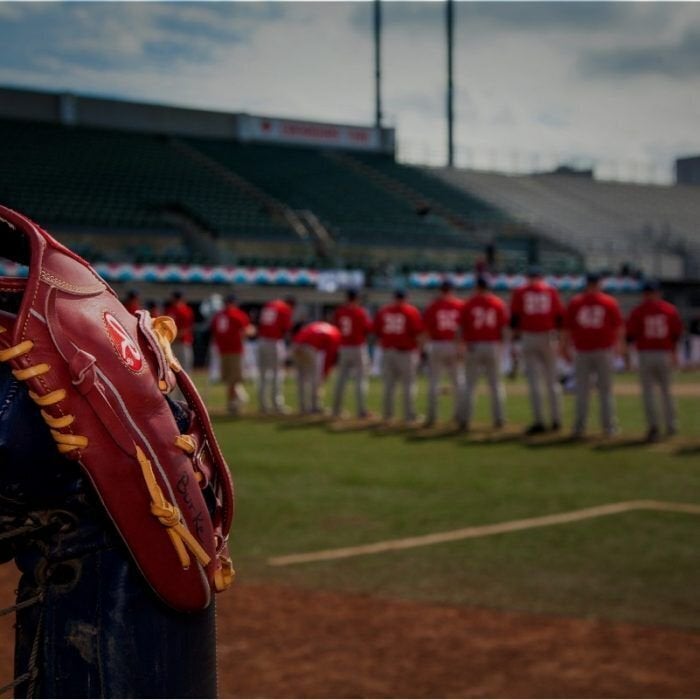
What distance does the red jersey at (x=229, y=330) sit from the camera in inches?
792

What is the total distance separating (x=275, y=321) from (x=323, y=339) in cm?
111

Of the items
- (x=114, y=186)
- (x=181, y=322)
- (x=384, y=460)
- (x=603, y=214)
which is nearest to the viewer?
(x=384, y=460)

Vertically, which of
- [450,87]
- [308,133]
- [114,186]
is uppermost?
[450,87]

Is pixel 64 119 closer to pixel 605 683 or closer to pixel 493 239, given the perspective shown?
pixel 493 239

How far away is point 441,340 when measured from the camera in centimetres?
1734

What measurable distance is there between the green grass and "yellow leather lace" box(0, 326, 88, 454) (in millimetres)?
4837

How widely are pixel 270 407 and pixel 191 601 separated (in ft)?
62.2

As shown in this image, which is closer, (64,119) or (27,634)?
(27,634)

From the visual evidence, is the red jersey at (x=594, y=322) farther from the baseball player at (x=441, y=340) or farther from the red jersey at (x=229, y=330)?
the red jersey at (x=229, y=330)

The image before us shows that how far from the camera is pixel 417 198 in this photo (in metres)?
42.5

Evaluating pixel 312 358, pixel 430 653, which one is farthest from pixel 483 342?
pixel 430 653

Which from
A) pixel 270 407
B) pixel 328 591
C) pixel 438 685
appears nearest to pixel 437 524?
pixel 328 591

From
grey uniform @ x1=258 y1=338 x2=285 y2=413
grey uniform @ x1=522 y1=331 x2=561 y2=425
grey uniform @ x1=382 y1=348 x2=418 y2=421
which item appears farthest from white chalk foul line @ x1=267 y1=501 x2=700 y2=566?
grey uniform @ x1=258 y1=338 x2=285 y2=413

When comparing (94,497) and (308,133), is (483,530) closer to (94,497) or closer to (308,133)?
(94,497)
